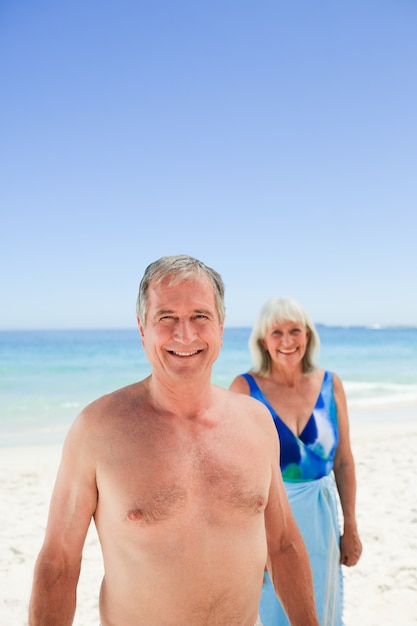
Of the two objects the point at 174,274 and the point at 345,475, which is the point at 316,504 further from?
the point at 174,274

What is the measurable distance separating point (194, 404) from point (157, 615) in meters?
0.66

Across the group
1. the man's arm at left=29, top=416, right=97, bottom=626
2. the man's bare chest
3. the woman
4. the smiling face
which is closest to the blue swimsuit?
the woman

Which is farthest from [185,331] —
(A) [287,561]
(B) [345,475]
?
(B) [345,475]

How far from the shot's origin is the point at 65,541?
1473 mm

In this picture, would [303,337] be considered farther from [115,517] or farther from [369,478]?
[369,478]

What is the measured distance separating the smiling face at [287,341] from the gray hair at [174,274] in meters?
1.30

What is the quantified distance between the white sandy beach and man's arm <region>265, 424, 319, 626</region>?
2548mm

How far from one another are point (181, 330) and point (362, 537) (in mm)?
4772

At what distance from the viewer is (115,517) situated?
4.98ft

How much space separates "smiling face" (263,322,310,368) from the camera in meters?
3.04

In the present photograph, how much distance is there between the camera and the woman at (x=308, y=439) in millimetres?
2717

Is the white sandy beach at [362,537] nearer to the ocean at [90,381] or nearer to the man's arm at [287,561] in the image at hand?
the man's arm at [287,561]

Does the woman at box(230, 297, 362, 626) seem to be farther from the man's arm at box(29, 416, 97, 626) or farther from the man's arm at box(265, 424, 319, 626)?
the man's arm at box(29, 416, 97, 626)

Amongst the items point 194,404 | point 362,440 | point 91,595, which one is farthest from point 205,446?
point 362,440
